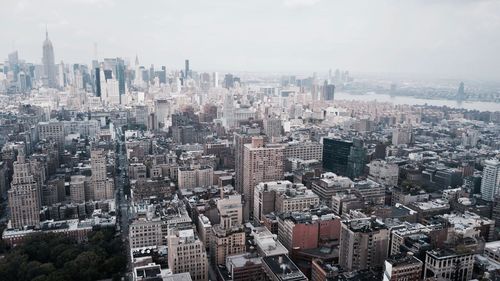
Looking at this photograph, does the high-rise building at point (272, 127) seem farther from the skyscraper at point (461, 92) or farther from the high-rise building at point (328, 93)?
the high-rise building at point (328, 93)

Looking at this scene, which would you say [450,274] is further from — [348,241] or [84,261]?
[84,261]

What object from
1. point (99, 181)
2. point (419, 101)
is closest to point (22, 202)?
point (99, 181)

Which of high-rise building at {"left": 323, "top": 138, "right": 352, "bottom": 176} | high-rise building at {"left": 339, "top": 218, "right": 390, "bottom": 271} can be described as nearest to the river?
high-rise building at {"left": 323, "top": 138, "right": 352, "bottom": 176}

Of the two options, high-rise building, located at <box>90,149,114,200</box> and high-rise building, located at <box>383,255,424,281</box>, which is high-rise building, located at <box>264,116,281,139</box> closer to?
high-rise building, located at <box>90,149,114,200</box>

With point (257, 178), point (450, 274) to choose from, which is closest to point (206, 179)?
point (257, 178)

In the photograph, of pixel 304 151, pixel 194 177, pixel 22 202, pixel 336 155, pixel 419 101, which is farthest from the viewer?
pixel 419 101

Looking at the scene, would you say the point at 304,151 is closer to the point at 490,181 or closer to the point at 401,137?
the point at 401,137
